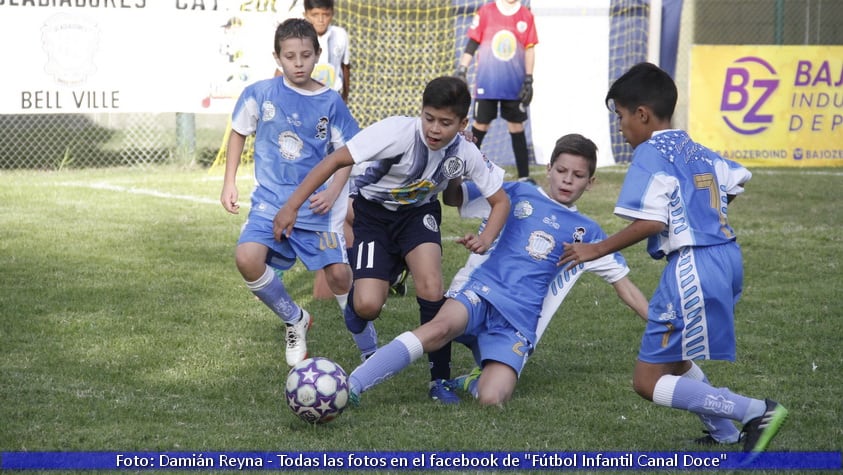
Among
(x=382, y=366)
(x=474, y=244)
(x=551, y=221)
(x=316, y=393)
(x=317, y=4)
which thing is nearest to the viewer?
(x=316, y=393)

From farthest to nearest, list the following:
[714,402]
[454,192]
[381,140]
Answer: [454,192] < [381,140] < [714,402]

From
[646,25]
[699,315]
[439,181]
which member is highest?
[646,25]

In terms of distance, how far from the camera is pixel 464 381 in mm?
4367

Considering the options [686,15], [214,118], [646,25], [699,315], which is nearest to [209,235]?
[699,315]

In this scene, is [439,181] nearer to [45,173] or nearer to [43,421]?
[43,421]

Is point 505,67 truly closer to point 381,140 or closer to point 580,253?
point 381,140

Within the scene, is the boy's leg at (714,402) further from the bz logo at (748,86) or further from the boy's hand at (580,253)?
the bz logo at (748,86)

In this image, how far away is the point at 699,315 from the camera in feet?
11.4

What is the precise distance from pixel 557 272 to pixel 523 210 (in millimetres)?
295

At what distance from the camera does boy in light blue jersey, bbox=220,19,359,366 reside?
4766 millimetres

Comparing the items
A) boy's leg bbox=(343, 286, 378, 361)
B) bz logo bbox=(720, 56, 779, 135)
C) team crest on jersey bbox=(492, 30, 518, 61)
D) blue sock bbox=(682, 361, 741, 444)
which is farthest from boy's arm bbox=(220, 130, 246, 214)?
bz logo bbox=(720, 56, 779, 135)

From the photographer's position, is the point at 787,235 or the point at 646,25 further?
the point at 646,25

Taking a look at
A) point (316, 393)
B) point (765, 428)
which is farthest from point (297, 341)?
point (765, 428)

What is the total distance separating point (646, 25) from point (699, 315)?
10675mm
